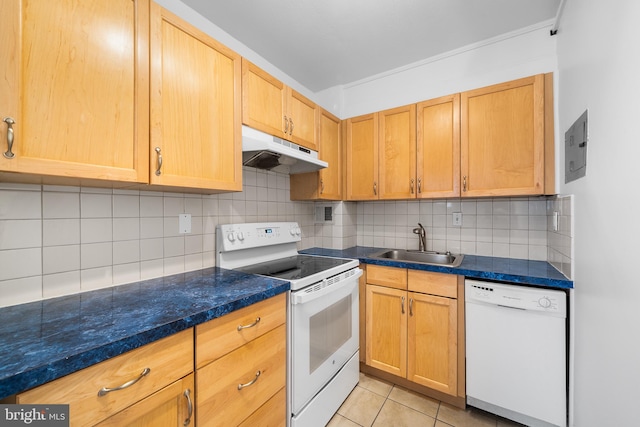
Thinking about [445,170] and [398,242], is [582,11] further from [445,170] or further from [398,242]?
[398,242]

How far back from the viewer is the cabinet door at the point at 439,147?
190 centimetres

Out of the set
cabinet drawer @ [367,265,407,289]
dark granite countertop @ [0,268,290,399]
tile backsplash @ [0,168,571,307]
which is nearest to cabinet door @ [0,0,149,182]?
tile backsplash @ [0,168,571,307]

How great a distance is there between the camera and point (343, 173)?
96.2 inches

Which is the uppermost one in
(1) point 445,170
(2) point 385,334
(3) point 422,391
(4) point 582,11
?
(4) point 582,11

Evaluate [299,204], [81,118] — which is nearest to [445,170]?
[299,204]

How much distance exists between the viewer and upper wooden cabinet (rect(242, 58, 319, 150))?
155 centimetres

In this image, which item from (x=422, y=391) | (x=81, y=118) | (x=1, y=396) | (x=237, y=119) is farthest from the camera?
(x=422, y=391)

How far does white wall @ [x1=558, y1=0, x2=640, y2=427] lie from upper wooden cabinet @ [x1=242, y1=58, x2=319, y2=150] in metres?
1.55

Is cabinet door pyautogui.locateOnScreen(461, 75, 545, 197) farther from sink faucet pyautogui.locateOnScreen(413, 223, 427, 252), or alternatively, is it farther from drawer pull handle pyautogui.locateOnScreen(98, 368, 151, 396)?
drawer pull handle pyautogui.locateOnScreen(98, 368, 151, 396)

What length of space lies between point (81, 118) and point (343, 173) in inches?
73.3

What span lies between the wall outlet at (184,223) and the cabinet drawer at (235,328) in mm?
707

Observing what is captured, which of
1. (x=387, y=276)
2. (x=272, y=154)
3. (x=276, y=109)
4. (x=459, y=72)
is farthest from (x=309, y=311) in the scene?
(x=459, y=72)

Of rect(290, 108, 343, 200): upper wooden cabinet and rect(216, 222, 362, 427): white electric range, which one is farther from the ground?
rect(290, 108, 343, 200): upper wooden cabinet

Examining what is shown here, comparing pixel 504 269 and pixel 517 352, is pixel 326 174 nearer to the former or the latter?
pixel 504 269
